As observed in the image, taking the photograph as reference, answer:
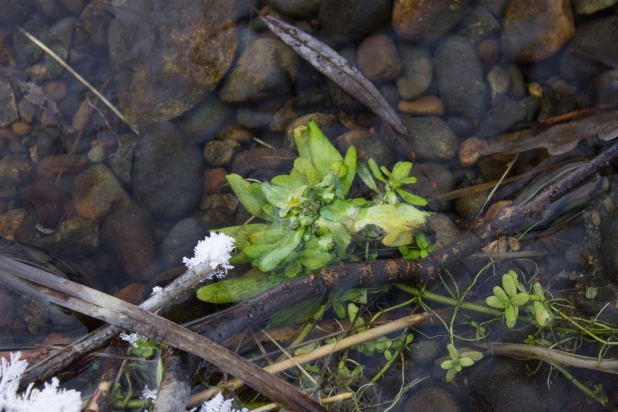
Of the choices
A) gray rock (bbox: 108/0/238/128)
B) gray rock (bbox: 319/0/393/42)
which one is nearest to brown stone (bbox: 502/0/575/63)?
gray rock (bbox: 319/0/393/42)

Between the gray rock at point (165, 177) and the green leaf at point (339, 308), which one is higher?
the gray rock at point (165, 177)

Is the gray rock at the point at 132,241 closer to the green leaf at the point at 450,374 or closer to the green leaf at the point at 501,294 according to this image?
the green leaf at the point at 450,374

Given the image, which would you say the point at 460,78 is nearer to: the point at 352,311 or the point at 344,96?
the point at 344,96

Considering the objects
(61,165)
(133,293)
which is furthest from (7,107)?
(133,293)

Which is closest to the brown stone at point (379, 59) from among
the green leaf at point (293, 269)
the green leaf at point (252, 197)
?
the green leaf at point (252, 197)

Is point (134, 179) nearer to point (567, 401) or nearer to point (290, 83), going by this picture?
point (290, 83)

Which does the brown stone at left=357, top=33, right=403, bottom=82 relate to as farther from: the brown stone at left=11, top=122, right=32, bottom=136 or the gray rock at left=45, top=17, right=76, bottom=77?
the brown stone at left=11, top=122, right=32, bottom=136

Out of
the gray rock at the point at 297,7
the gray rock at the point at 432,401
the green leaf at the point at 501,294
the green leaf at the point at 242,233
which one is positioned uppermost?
the gray rock at the point at 297,7
